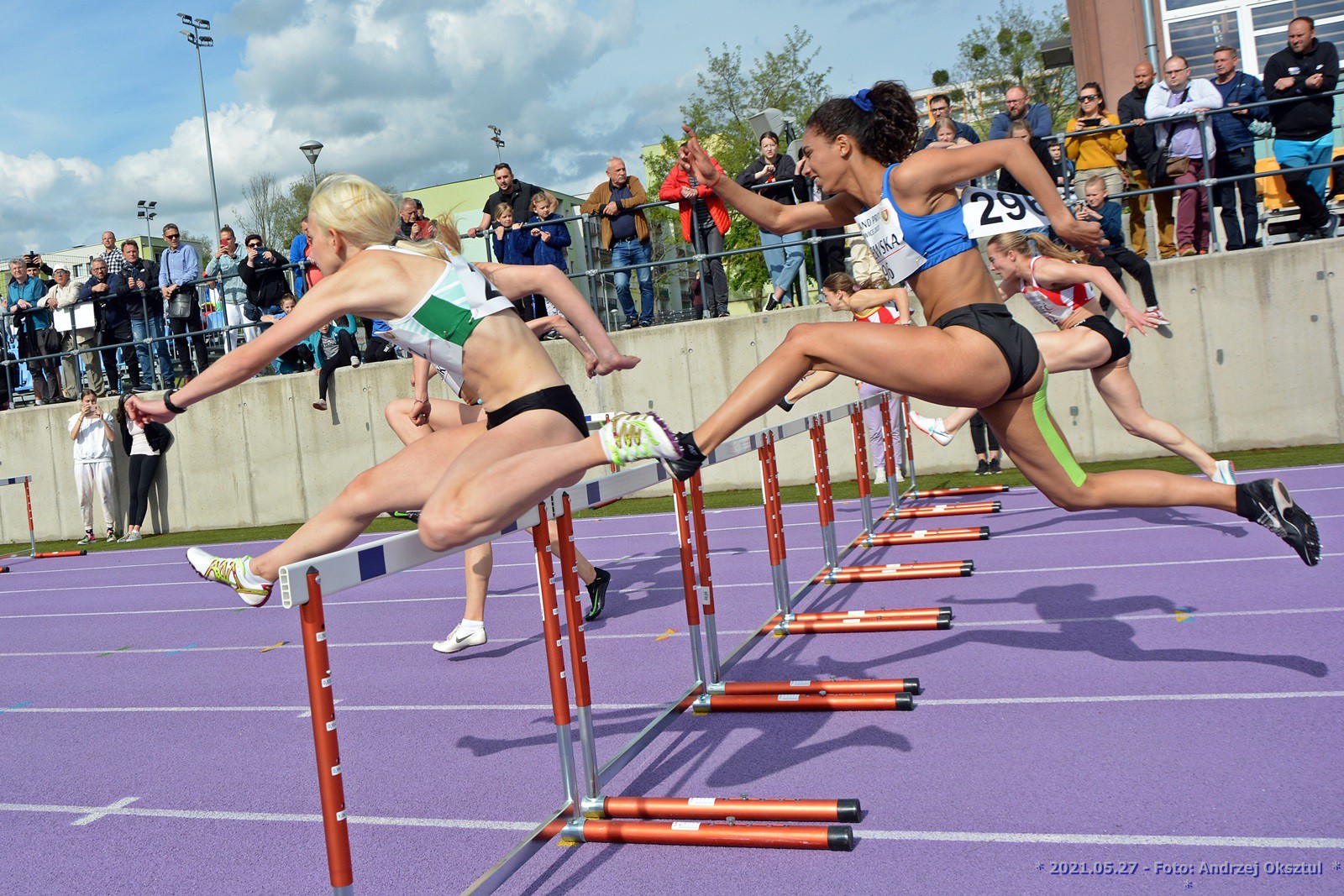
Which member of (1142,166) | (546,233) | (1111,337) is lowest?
(1111,337)

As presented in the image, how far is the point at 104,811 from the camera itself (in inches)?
166

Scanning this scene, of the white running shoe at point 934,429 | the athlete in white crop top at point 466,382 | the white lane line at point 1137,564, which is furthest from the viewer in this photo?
the white running shoe at point 934,429

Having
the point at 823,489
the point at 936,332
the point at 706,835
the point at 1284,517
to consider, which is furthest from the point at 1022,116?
the point at 706,835

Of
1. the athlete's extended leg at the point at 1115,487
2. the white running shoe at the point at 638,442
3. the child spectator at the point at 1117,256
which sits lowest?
the athlete's extended leg at the point at 1115,487

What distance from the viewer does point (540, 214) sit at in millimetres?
12703

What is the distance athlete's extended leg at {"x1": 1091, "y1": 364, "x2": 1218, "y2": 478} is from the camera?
683cm

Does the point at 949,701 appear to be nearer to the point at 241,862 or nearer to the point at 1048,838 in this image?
the point at 1048,838

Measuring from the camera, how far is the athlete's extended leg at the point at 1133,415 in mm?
6832

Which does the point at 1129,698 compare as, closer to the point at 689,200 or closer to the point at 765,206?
the point at 765,206

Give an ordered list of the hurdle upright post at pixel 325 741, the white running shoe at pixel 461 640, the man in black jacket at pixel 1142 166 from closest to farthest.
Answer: the hurdle upright post at pixel 325 741, the white running shoe at pixel 461 640, the man in black jacket at pixel 1142 166

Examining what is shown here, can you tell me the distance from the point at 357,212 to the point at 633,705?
8.41ft

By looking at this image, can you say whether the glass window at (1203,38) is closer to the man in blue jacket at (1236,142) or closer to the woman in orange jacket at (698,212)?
the man in blue jacket at (1236,142)

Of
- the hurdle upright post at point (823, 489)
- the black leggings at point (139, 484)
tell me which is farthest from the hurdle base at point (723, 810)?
the black leggings at point (139, 484)

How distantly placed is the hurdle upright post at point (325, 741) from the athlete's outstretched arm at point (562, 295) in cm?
174
